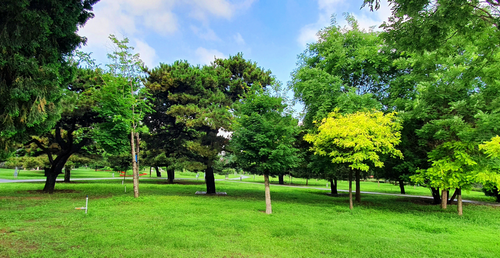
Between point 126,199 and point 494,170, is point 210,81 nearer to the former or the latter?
point 126,199

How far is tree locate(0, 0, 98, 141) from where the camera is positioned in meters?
4.73

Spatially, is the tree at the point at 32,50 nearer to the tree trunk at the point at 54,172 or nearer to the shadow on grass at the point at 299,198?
the shadow on grass at the point at 299,198

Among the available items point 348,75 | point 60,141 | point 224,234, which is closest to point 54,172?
point 60,141

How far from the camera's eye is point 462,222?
10164 millimetres

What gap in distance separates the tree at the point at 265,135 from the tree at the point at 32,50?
22.0 ft

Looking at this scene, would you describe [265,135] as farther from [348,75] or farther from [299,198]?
[348,75]

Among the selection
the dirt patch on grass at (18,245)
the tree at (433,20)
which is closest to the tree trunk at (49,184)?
the dirt patch on grass at (18,245)

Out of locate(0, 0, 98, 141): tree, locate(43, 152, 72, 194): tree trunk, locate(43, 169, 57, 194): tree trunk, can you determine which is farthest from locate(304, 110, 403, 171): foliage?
locate(43, 169, 57, 194): tree trunk

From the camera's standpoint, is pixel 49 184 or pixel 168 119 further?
pixel 168 119

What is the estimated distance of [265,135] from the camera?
10547 mm

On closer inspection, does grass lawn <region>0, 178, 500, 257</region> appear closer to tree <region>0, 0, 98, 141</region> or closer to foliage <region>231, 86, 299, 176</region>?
foliage <region>231, 86, 299, 176</region>

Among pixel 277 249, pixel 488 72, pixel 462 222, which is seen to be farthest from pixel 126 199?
pixel 462 222

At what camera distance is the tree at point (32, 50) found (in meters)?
4.73

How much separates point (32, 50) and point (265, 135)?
7744mm
